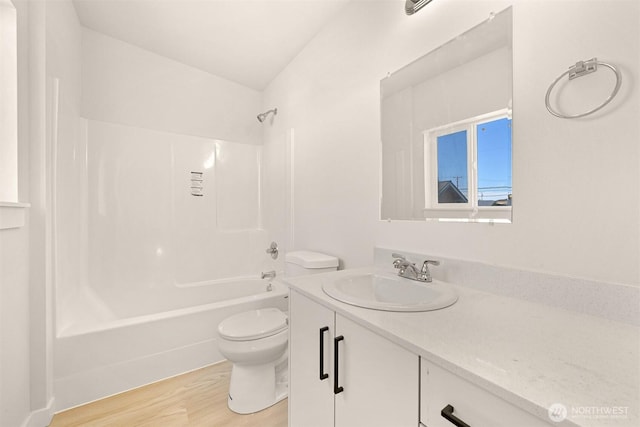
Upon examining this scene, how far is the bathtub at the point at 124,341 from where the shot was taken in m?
1.51

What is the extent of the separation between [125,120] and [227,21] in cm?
118

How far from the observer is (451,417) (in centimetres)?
51

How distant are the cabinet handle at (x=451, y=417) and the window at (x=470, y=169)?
→ 69 cm

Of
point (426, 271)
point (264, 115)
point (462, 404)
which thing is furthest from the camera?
point (264, 115)

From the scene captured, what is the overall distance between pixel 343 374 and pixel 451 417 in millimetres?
382

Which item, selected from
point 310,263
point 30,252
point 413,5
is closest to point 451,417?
point 310,263

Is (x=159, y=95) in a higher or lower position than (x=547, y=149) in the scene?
higher

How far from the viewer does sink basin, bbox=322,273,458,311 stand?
81cm

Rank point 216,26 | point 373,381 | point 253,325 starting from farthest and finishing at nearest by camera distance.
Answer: point 216,26
point 253,325
point 373,381

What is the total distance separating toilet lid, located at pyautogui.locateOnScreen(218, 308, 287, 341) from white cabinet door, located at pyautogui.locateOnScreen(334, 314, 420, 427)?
748 mm

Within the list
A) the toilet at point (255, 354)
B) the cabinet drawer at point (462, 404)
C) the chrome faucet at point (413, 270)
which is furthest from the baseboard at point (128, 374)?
the cabinet drawer at point (462, 404)

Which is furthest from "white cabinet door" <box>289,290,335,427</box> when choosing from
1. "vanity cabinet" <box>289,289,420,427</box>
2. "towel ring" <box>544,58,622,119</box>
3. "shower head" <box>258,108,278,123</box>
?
"shower head" <box>258,108,278,123</box>

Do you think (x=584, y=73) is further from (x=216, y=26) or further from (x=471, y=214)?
(x=216, y=26)

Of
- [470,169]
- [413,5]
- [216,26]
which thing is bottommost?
[470,169]
